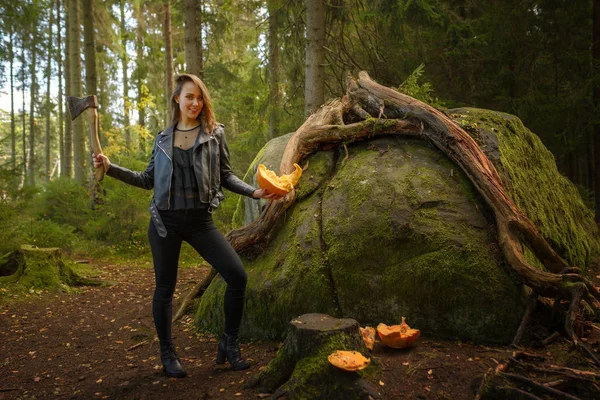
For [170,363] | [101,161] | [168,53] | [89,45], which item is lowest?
[170,363]

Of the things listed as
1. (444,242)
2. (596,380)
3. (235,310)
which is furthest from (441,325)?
(235,310)

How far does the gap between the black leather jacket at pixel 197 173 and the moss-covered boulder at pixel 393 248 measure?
3.55ft

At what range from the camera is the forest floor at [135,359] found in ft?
10.3

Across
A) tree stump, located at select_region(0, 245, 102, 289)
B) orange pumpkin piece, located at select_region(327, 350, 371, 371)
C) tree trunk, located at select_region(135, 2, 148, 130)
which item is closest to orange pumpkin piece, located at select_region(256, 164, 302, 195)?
orange pumpkin piece, located at select_region(327, 350, 371, 371)

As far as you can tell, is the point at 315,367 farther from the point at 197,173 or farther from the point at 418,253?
the point at 197,173

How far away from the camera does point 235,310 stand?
145 inches

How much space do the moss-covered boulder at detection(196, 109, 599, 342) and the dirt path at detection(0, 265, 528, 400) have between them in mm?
303

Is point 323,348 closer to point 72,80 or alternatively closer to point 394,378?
point 394,378

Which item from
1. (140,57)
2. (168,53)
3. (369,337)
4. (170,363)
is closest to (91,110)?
(170,363)

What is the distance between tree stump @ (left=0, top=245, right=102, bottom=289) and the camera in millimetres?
6756

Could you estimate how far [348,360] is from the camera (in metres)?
2.77


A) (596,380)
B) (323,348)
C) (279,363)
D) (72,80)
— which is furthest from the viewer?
(72,80)

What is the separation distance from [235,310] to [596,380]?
2.58 meters

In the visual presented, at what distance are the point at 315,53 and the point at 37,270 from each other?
590 centimetres
